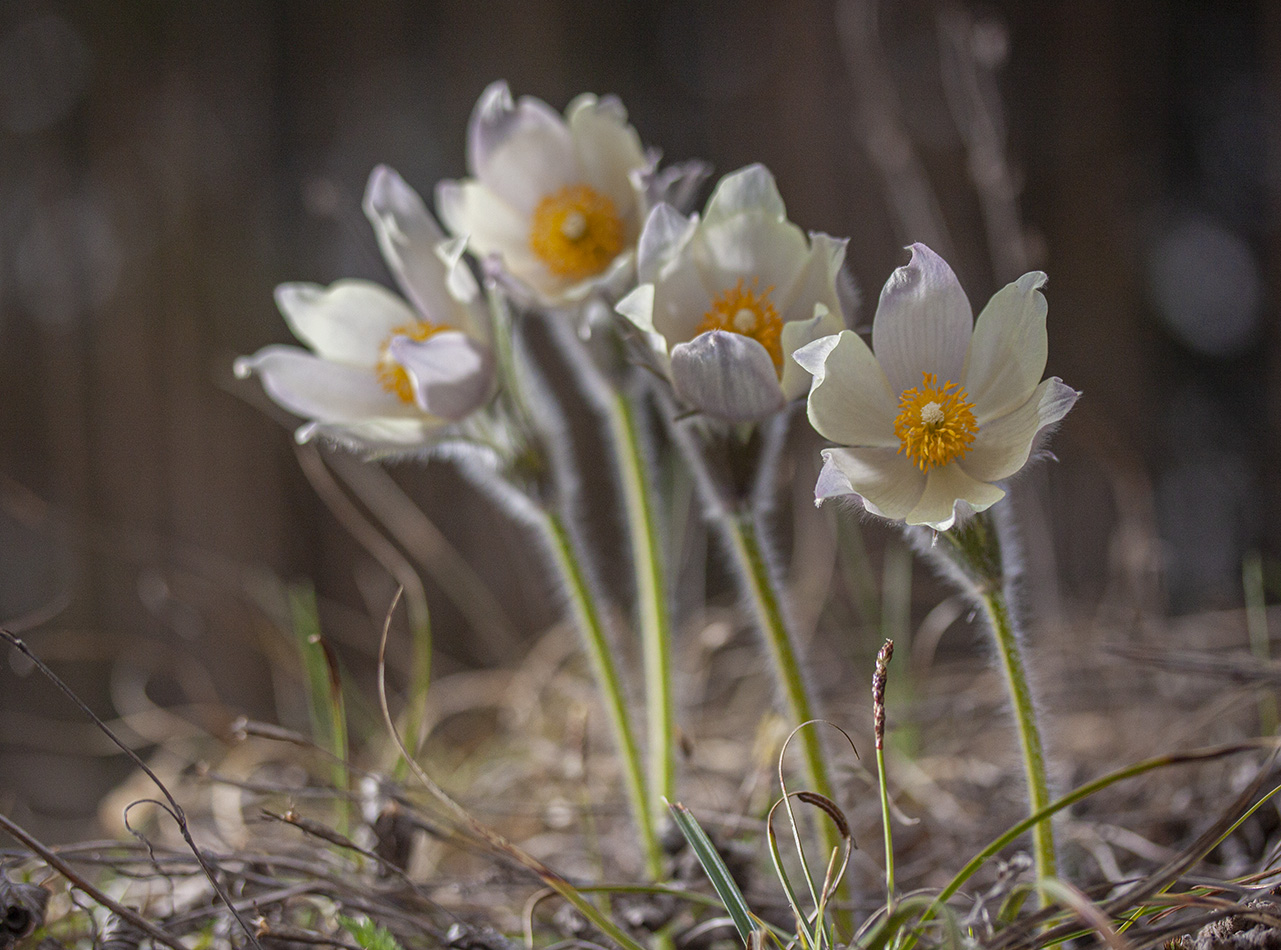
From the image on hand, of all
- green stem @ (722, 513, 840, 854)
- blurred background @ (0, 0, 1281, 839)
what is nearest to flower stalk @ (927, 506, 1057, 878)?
green stem @ (722, 513, 840, 854)

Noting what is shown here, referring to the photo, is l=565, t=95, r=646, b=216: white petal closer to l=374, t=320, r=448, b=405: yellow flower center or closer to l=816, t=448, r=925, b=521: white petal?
l=374, t=320, r=448, b=405: yellow flower center

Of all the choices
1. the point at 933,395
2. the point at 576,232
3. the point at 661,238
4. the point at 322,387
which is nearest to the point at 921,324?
the point at 933,395

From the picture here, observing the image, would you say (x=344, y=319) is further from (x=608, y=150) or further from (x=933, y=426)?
(x=933, y=426)

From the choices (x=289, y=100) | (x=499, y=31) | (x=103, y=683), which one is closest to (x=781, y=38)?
(x=499, y=31)

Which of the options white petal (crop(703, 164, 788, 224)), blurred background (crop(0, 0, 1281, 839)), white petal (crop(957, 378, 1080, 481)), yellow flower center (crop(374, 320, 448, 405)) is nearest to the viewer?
white petal (crop(957, 378, 1080, 481))

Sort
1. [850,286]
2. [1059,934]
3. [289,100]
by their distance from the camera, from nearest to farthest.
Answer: [1059,934]
[850,286]
[289,100]

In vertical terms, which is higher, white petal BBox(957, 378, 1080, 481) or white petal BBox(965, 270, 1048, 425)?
white petal BBox(965, 270, 1048, 425)

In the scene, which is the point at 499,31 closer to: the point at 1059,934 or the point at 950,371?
the point at 950,371
